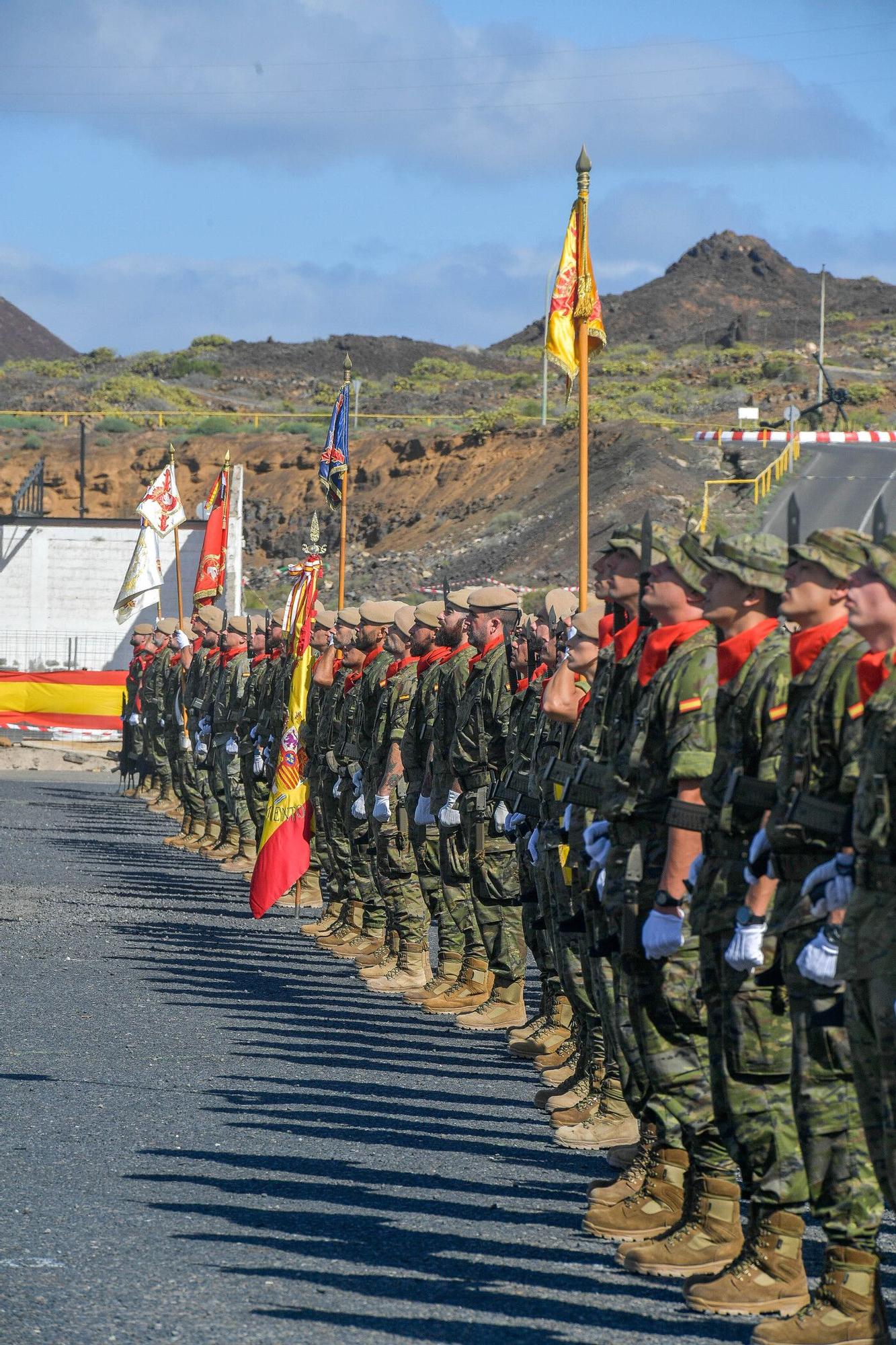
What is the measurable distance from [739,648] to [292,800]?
8329 mm

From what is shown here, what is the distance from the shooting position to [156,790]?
86.9 feet

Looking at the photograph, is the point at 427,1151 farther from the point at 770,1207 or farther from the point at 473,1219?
the point at 770,1207

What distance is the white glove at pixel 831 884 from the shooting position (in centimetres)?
458

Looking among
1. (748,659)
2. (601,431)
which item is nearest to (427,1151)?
(748,659)

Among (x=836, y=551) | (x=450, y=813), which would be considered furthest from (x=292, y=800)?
(x=836, y=551)

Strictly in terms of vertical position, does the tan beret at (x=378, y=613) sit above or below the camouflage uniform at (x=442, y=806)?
above

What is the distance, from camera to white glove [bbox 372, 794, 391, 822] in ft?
38.6

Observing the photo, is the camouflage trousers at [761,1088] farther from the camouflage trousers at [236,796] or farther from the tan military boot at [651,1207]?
the camouflage trousers at [236,796]

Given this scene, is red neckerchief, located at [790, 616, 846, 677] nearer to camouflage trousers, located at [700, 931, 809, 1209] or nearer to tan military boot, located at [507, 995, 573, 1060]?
camouflage trousers, located at [700, 931, 809, 1209]

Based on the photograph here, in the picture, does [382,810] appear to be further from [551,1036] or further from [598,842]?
[598,842]

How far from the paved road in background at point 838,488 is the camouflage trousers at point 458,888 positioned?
24.8 m

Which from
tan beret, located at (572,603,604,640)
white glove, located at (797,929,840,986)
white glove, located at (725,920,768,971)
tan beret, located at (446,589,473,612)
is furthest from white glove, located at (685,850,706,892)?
tan beret, located at (446,589,473,612)

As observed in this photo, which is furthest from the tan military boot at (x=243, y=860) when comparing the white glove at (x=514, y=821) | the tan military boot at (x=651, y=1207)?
the tan military boot at (x=651, y=1207)

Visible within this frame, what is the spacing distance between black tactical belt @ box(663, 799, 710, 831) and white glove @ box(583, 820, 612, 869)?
584mm
